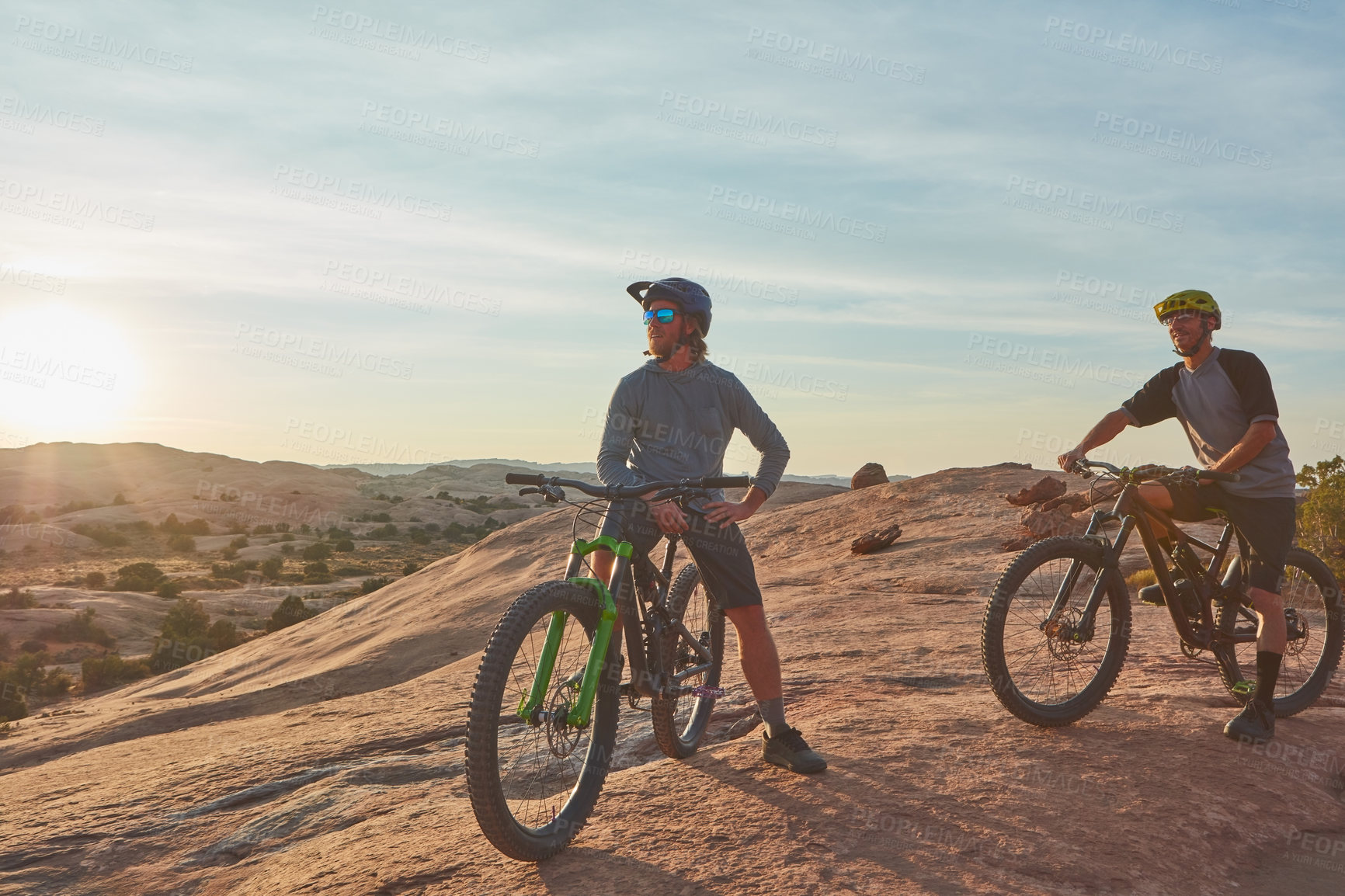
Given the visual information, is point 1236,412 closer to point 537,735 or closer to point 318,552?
point 537,735

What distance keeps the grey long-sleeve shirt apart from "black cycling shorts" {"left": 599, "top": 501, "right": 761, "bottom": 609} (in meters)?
0.18

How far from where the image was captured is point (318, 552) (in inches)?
1752

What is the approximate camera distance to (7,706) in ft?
61.1

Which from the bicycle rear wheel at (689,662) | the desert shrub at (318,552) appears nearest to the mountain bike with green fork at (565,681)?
the bicycle rear wheel at (689,662)

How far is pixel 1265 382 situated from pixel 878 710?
2915 mm

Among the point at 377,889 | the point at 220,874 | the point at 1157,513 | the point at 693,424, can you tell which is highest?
the point at 693,424

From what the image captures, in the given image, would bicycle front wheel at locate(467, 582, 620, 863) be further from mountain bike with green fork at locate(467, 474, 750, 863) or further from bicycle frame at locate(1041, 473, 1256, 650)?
bicycle frame at locate(1041, 473, 1256, 650)

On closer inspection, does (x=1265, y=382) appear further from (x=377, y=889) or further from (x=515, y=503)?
(x=515, y=503)

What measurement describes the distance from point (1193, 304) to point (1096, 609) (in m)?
1.89

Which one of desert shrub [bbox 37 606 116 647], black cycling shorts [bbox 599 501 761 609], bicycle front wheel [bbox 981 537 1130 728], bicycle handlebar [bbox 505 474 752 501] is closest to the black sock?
bicycle front wheel [bbox 981 537 1130 728]

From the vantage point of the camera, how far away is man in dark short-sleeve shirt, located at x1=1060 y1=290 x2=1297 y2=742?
17.6 ft

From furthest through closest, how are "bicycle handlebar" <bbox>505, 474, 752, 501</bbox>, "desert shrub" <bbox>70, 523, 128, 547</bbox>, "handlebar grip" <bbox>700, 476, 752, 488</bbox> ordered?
"desert shrub" <bbox>70, 523, 128, 547</bbox> → "handlebar grip" <bbox>700, 476, 752, 488</bbox> → "bicycle handlebar" <bbox>505, 474, 752, 501</bbox>

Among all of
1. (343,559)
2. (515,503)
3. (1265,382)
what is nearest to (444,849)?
(1265,382)

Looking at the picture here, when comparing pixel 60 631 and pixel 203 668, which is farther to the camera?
pixel 60 631
